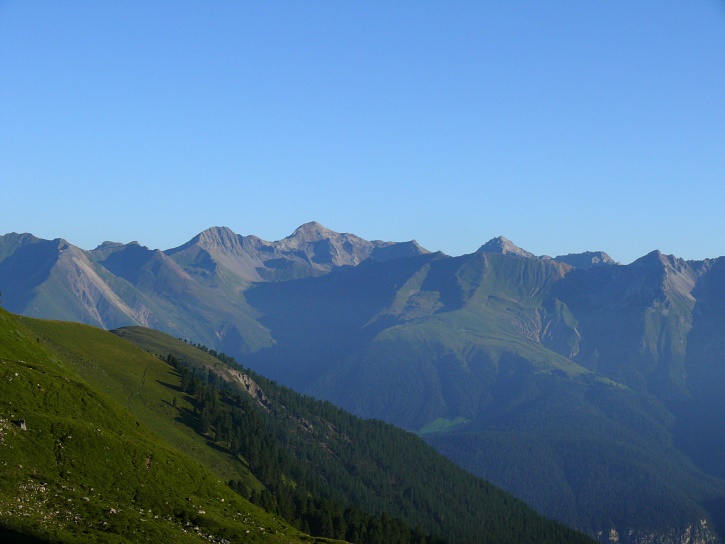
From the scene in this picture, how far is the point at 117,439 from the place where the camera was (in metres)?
118

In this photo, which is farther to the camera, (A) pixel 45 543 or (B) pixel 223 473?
(B) pixel 223 473

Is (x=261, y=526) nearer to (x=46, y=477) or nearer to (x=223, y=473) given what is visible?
(x=46, y=477)

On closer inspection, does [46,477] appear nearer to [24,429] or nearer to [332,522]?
[24,429]

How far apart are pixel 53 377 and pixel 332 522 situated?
251 feet

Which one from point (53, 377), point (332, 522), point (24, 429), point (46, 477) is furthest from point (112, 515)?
point (332, 522)

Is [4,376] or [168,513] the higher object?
[4,376]

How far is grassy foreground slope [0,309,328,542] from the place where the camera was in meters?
89.1

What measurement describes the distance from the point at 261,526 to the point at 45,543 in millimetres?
42681

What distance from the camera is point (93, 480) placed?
10494cm

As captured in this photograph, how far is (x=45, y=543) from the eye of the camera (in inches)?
3152

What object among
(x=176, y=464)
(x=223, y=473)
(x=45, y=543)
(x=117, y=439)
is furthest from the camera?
(x=223, y=473)

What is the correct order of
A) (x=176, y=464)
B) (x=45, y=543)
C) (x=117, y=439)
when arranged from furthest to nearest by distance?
(x=176, y=464), (x=117, y=439), (x=45, y=543)

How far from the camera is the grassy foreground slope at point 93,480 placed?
89.1 metres

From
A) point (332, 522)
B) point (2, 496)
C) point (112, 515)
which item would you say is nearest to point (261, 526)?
point (112, 515)
